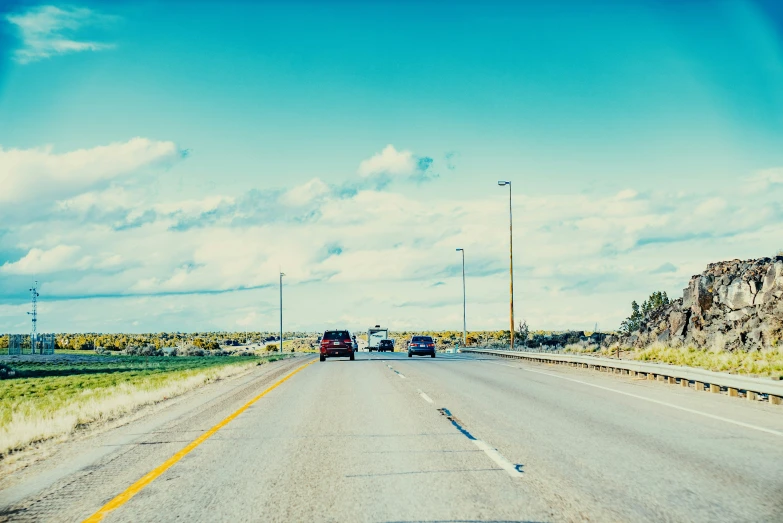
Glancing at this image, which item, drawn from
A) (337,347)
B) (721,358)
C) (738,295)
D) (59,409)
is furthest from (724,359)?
(337,347)

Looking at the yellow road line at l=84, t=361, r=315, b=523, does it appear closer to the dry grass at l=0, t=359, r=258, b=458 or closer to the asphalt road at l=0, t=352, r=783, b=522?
the asphalt road at l=0, t=352, r=783, b=522

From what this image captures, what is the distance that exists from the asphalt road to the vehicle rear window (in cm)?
2520

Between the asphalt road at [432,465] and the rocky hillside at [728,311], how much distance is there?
1616 cm

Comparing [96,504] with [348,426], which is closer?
[96,504]

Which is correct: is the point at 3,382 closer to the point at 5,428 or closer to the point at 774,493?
the point at 5,428

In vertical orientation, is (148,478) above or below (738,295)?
below

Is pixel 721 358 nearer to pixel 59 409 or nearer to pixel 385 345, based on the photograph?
pixel 59 409

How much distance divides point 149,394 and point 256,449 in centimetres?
1064

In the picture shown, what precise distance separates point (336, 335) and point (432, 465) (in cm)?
3230

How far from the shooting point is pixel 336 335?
39.9 meters

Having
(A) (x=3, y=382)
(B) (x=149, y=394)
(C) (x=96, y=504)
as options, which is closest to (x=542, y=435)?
(C) (x=96, y=504)

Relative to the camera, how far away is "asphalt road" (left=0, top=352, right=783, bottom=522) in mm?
6066

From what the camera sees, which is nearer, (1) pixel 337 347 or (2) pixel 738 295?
(2) pixel 738 295

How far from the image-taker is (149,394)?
18594 mm
